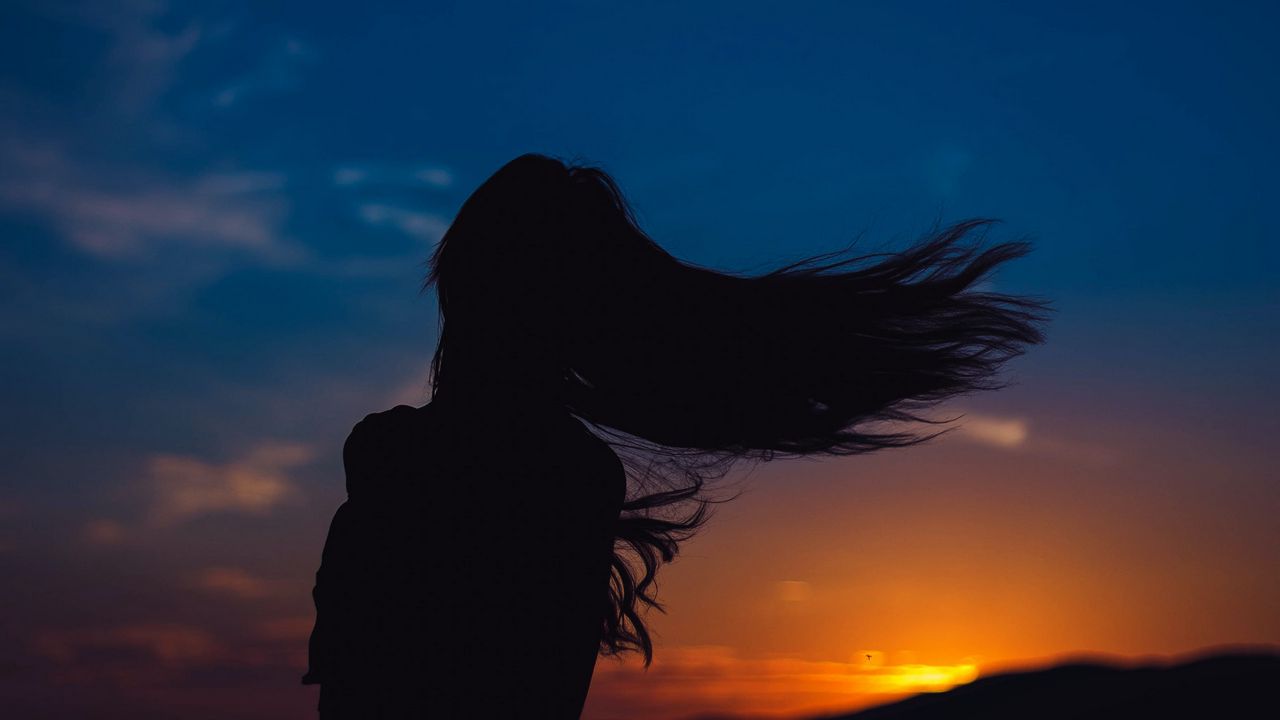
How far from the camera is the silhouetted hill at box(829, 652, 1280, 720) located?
5059mm

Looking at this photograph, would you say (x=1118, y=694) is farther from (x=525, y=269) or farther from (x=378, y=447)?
(x=378, y=447)

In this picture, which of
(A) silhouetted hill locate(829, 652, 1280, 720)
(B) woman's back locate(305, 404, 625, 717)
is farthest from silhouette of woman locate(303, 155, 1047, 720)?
(A) silhouetted hill locate(829, 652, 1280, 720)

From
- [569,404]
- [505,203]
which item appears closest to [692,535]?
[569,404]

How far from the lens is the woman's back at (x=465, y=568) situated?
3555 millimetres

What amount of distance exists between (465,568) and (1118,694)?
3326 mm

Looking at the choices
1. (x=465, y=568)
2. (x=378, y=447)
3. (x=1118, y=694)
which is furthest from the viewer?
(x=1118, y=694)

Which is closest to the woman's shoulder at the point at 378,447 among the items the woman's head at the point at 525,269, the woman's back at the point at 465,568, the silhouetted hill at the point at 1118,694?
the woman's back at the point at 465,568

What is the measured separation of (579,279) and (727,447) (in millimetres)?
1638

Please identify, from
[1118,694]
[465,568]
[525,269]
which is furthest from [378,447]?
[1118,694]

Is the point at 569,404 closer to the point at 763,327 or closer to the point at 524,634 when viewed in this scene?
the point at 763,327

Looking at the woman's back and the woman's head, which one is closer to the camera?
the woman's back

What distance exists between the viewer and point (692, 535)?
6547mm

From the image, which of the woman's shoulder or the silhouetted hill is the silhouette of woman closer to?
the woman's shoulder

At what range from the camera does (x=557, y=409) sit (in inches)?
155
